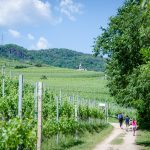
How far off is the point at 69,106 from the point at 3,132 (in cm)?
1767

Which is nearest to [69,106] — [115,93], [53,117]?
[53,117]

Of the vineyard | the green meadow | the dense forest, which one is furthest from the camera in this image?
the green meadow

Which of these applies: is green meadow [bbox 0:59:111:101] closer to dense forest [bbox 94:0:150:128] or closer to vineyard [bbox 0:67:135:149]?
dense forest [bbox 94:0:150:128]

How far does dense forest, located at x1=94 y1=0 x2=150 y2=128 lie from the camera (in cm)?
2545

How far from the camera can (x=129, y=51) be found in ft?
95.8

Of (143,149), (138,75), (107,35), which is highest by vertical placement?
(107,35)

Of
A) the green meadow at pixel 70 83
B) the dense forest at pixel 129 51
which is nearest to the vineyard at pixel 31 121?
the dense forest at pixel 129 51

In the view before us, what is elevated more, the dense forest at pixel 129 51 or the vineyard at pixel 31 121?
the dense forest at pixel 129 51

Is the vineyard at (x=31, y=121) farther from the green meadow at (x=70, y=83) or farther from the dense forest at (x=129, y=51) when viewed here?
the green meadow at (x=70, y=83)

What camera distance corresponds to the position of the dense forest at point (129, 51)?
2545 centimetres

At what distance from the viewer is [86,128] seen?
34.2 metres

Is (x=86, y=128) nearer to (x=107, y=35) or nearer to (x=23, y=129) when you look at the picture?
(x=107, y=35)

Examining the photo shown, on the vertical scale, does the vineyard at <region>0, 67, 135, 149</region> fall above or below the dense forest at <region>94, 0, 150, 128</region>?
below

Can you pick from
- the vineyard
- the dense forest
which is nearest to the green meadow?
the dense forest
